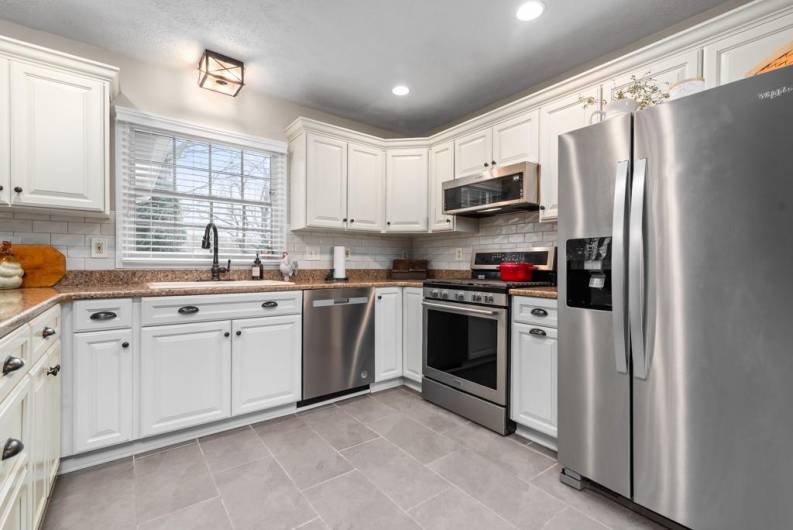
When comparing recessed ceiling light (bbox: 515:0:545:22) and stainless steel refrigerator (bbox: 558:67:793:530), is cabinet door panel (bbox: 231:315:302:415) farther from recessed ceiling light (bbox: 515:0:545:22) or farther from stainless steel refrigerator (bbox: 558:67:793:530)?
recessed ceiling light (bbox: 515:0:545:22)

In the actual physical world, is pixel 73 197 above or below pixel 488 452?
above

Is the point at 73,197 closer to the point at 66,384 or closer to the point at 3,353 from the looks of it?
the point at 66,384

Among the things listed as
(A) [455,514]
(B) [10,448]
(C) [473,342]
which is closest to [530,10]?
(C) [473,342]

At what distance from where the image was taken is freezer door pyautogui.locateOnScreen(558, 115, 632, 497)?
1564mm

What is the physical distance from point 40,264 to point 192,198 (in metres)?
0.99

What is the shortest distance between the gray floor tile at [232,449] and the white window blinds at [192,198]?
130 centimetres

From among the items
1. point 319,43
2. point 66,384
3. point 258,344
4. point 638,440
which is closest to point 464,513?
point 638,440

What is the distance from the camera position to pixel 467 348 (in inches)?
102

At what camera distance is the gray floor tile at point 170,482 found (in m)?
1.65

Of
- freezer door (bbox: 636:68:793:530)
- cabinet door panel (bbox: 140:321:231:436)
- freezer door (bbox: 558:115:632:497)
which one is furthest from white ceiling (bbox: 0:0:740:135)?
cabinet door panel (bbox: 140:321:231:436)

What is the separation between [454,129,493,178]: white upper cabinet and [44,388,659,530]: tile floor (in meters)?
1.97

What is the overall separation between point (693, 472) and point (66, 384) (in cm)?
279

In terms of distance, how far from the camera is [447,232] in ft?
11.2

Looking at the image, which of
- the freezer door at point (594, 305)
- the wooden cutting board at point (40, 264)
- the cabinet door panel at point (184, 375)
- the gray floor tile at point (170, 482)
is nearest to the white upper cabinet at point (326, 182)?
the cabinet door panel at point (184, 375)
